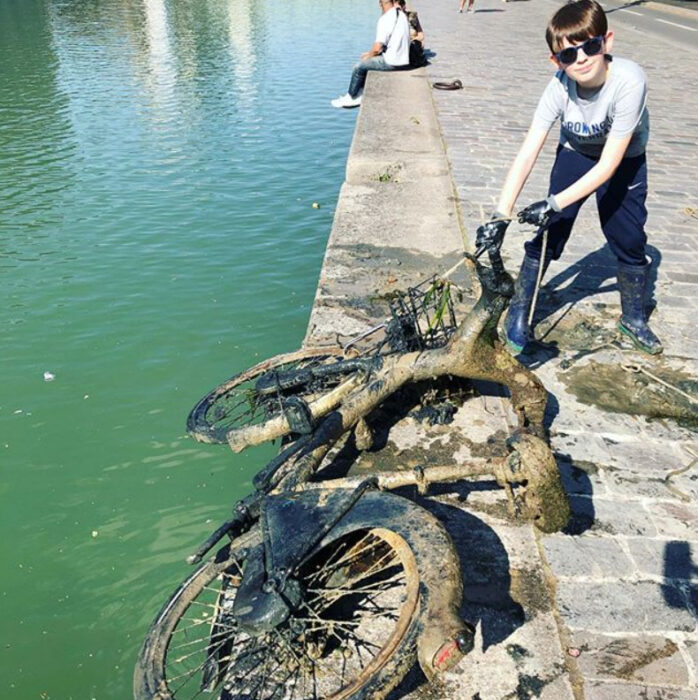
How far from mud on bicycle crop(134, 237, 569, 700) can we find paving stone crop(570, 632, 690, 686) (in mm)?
590

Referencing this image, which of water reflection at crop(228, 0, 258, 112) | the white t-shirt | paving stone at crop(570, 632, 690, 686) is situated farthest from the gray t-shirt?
water reflection at crop(228, 0, 258, 112)

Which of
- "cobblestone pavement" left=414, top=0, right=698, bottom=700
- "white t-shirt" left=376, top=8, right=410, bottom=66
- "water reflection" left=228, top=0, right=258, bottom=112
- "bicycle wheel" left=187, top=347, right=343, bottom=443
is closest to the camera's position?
"cobblestone pavement" left=414, top=0, right=698, bottom=700

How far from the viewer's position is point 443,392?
15.4 ft

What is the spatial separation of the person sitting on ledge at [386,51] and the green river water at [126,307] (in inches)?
32.8

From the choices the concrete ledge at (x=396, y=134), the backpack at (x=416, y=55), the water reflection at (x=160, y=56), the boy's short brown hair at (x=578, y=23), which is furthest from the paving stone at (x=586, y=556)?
the water reflection at (x=160, y=56)

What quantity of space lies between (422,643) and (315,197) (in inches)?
384

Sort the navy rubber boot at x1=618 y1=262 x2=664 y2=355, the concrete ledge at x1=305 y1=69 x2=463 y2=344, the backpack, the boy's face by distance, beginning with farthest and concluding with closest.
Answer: the backpack → the concrete ledge at x1=305 y1=69 x2=463 y2=344 → the navy rubber boot at x1=618 y1=262 x2=664 y2=355 → the boy's face

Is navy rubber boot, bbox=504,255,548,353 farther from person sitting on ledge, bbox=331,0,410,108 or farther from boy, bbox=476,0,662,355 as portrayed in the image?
person sitting on ledge, bbox=331,0,410,108

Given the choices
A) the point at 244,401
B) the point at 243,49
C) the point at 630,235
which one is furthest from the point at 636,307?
the point at 243,49

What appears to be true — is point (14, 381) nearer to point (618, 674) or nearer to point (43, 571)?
point (43, 571)

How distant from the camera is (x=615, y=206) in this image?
487 cm

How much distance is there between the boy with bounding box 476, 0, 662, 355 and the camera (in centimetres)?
390

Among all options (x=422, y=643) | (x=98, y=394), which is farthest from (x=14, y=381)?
(x=422, y=643)

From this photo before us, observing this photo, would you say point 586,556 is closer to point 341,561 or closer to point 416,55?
point 341,561
